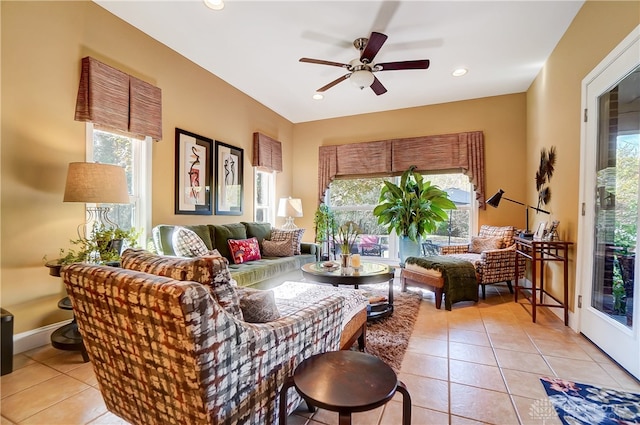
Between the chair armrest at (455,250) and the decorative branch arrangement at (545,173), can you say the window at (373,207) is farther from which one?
the decorative branch arrangement at (545,173)

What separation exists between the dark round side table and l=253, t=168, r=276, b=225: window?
3872mm

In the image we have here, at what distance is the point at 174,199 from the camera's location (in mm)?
3457

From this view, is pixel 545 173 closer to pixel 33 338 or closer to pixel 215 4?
pixel 215 4

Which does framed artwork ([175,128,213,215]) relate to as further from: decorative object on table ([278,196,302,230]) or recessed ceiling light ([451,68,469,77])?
recessed ceiling light ([451,68,469,77])

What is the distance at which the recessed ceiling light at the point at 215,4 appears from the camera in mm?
2564

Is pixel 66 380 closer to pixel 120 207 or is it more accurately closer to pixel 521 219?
pixel 120 207

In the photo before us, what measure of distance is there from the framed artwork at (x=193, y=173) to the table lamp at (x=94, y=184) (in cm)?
114

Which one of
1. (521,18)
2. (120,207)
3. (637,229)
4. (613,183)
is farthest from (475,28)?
(120,207)

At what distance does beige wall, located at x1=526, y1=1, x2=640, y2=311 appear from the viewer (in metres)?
2.25

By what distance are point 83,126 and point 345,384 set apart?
301 centimetres

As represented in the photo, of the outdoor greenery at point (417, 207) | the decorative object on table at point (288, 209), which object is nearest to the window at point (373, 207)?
the outdoor greenery at point (417, 207)

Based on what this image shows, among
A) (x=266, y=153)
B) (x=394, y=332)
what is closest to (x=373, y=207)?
(x=266, y=153)

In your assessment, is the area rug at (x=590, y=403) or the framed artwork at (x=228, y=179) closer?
the area rug at (x=590, y=403)

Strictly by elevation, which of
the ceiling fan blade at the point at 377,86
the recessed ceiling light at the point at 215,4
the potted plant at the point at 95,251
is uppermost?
the recessed ceiling light at the point at 215,4
